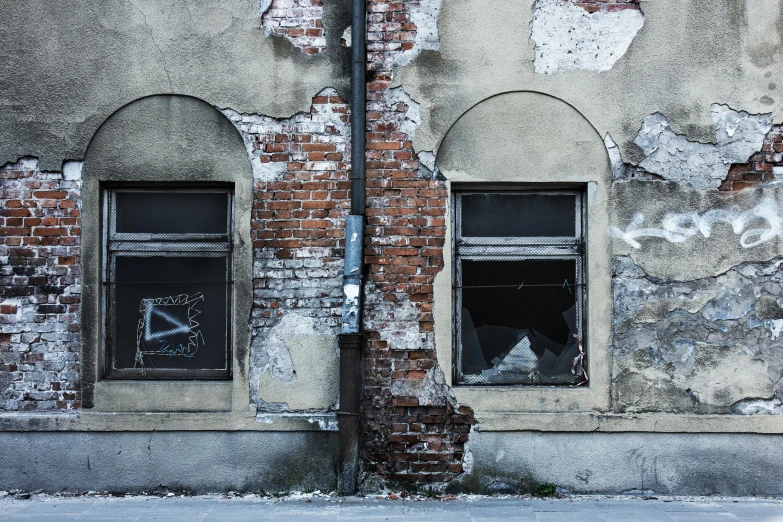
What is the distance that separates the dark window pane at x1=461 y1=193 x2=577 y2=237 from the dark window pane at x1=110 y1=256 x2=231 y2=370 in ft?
6.36

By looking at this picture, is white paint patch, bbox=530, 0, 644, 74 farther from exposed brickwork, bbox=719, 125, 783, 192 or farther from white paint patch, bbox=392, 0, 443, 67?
exposed brickwork, bbox=719, 125, 783, 192

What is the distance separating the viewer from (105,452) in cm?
592

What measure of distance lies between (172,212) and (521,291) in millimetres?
2760

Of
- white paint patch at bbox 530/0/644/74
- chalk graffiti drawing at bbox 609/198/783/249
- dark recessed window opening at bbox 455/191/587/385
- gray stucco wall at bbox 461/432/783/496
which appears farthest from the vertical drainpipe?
chalk graffiti drawing at bbox 609/198/783/249

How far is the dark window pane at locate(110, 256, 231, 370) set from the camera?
20.1 ft

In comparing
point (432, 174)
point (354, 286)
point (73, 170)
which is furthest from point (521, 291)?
point (73, 170)

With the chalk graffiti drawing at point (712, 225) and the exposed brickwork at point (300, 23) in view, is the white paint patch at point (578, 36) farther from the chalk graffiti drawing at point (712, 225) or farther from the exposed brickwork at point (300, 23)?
the exposed brickwork at point (300, 23)

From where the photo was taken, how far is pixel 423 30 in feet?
19.8

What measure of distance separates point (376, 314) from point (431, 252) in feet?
2.04

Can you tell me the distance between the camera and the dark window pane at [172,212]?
6.16m

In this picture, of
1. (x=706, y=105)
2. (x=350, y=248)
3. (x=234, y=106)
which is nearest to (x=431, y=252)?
(x=350, y=248)

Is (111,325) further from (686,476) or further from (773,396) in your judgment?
(773,396)

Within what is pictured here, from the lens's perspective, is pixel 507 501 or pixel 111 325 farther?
pixel 111 325

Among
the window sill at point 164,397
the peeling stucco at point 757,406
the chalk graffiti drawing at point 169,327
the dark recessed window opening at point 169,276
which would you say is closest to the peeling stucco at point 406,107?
the dark recessed window opening at point 169,276
